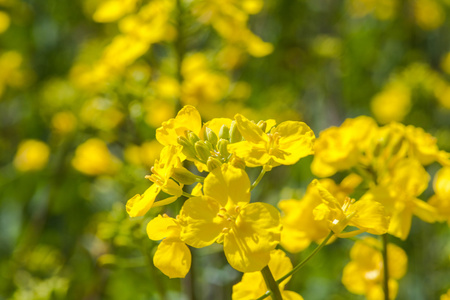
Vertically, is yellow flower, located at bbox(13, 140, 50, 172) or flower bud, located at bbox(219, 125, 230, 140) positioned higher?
flower bud, located at bbox(219, 125, 230, 140)

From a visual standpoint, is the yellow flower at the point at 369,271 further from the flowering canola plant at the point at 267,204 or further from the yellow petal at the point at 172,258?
the yellow petal at the point at 172,258

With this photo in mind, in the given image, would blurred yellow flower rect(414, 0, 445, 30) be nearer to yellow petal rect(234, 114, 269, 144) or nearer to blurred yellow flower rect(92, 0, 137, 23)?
blurred yellow flower rect(92, 0, 137, 23)

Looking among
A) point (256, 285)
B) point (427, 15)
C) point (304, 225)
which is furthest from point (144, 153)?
point (427, 15)

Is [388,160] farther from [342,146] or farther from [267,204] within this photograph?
[267,204]

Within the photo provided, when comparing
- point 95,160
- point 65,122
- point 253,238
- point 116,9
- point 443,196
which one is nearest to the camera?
point 253,238

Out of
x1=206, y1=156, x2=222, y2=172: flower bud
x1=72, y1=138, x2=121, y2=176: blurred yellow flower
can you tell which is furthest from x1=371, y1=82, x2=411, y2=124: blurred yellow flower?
x1=206, y1=156, x2=222, y2=172: flower bud

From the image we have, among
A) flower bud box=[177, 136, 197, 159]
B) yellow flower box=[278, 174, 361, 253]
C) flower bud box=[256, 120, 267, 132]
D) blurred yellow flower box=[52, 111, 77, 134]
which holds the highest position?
flower bud box=[256, 120, 267, 132]

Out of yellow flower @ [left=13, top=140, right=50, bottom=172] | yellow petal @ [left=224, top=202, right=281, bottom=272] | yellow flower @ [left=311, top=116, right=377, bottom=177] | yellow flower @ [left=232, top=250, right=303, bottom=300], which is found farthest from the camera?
yellow flower @ [left=13, top=140, right=50, bottom=172]
